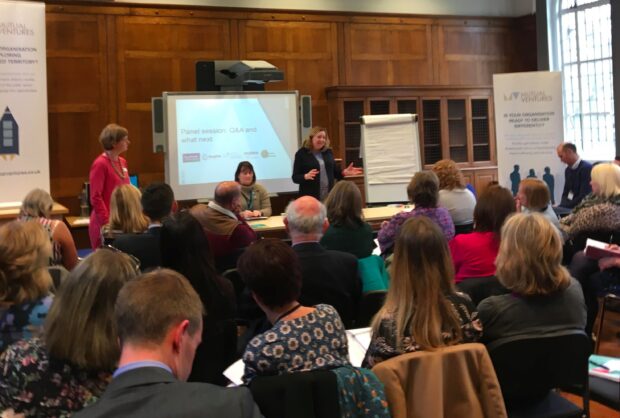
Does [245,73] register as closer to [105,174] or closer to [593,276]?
[105,174]

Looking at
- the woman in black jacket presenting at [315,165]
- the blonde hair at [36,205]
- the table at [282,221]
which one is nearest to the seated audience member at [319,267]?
the blonde hair at [36,205]

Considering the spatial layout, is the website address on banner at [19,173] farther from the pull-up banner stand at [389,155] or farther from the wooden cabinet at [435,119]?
the wooden cabinet at [435,119]

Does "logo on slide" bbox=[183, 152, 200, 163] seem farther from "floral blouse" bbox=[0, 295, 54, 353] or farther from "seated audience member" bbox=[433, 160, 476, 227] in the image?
"floral blouse" bbox=[0, 295, 54, 353]

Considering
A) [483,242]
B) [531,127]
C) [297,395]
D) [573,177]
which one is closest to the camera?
[297,395]

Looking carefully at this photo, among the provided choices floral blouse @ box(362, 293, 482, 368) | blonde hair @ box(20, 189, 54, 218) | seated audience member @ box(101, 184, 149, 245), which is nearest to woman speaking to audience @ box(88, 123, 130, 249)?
blonde hair @ box(20, 189, 54, 218)

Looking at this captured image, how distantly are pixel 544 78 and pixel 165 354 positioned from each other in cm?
763

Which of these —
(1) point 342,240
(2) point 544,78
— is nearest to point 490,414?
(1) point 342,240

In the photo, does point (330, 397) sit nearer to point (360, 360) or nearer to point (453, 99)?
point (360, 360)

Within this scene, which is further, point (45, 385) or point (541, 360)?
point (541, 360)

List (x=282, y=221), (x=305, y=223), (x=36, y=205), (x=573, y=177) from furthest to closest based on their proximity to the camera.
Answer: (x=573, y=177)
(x=282, y=221)
(x=36, y=205)
(x=305, y=223)

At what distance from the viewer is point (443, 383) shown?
76.3 inches

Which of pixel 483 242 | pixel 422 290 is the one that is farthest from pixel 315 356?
pixel 483 242

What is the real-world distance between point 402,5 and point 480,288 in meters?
7.27

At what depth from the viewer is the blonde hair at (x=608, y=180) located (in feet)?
14.0
